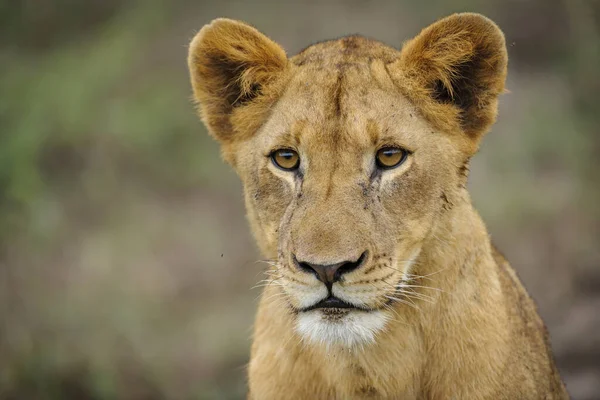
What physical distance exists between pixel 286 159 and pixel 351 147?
0.26 m

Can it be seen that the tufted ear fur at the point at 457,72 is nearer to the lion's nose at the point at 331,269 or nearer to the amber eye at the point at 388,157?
the amber eye at the point at 388,157

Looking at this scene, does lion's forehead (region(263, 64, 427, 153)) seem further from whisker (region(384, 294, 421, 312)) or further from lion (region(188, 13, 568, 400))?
whisker (region(384, 294, 421, 312))

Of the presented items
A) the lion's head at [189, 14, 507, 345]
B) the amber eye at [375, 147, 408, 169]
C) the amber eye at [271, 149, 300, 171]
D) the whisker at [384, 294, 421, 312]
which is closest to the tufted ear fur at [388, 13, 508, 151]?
the lion's head at [189, 14, 507, 345]

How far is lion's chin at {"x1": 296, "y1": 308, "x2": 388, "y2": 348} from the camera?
9.83ft

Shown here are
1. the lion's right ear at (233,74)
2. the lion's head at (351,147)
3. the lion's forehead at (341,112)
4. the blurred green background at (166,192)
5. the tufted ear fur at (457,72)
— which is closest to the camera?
the lion's head at (351,147)

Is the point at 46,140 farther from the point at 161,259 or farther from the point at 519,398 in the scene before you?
the point at 519,398

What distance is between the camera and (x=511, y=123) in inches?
313

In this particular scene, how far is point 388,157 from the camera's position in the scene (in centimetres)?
323

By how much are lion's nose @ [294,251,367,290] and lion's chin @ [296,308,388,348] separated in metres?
0.10

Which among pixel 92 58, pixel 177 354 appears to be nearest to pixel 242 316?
pixel 177 354

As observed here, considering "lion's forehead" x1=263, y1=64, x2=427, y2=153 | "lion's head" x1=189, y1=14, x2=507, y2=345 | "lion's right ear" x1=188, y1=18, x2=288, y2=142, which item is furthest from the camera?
"lion's right ear" x1=188, y1=18, x2=288, y2=142

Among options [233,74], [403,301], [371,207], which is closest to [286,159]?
[371,207]

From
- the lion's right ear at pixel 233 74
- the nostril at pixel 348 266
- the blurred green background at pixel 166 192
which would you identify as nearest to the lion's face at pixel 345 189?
the nostril at pixel 348 266

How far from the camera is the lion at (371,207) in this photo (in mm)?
3080
